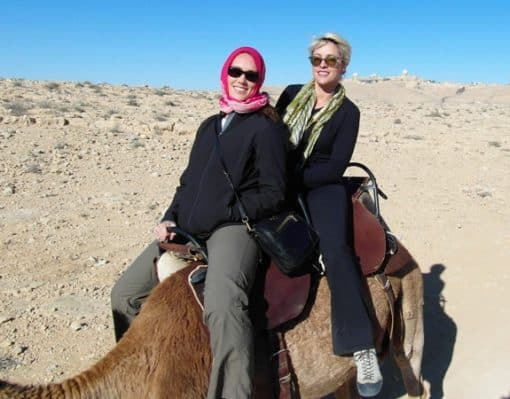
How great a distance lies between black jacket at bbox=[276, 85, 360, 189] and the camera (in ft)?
13.4

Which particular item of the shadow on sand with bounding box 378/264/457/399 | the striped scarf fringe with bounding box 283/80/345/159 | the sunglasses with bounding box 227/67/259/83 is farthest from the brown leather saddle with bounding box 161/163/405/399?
the shadow on sand with bounding box 378/264/457/399

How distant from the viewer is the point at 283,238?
11.4 ft

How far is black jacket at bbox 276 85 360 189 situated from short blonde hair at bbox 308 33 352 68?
352mm

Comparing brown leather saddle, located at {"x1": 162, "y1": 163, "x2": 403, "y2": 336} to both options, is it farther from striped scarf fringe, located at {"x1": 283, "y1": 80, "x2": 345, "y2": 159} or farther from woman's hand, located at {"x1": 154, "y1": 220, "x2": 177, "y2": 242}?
striped scarf fringe, located at {"x1": 283, "y1": 80, "x2": 345, "y2": 159}

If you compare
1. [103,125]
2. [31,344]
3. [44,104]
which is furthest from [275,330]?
[44,104]

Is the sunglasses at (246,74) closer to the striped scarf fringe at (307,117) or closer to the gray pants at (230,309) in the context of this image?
the striped scarf fringe at (307,117)

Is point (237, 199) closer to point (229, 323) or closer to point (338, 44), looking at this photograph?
point (229, 323)

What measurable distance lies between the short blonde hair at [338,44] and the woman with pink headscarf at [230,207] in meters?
0.81

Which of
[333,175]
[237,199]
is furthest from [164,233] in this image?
[333,175]

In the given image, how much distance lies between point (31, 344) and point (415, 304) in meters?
3.72

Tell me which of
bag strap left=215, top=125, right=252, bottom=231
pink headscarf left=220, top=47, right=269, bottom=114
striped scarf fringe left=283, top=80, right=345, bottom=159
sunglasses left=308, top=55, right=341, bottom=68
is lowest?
bag strap left=215, top=125, right=252, bottom=231

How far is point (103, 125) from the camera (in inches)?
684

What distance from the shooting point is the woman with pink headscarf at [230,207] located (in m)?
3.17

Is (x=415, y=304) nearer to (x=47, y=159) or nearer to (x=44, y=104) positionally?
(x=47, y=159)
